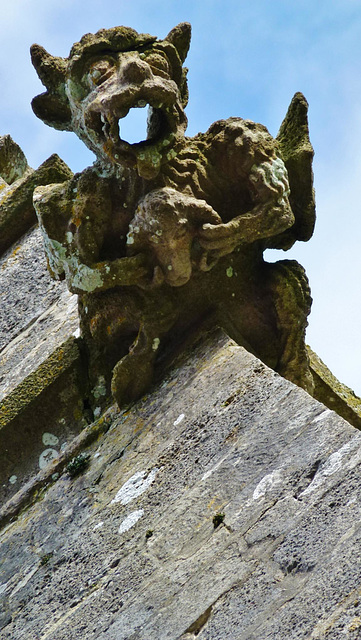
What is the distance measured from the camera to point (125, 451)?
2.85m

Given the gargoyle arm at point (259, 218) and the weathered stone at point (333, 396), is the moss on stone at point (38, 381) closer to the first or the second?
the gargoyle arm at point (259, 218)

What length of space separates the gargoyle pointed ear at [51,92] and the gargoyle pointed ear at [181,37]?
460 millimetres

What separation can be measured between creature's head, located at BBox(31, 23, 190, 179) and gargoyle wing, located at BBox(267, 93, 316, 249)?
477 millimetres

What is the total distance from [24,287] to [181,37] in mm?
1891

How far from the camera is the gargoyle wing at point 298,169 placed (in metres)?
3.12

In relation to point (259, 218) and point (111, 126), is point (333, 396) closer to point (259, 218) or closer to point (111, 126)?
point (259, 218)

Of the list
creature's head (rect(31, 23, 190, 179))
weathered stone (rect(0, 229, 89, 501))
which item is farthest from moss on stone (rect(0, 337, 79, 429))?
creature's head (rect(31, 23, 190, 179))

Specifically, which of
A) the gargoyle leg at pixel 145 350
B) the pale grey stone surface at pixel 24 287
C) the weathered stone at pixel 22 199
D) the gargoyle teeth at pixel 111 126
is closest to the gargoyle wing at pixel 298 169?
the gargoyle leg at pixel 145 350

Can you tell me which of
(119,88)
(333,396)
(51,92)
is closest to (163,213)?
(119,88)

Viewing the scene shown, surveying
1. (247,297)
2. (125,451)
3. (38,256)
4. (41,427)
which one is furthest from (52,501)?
(38,256)

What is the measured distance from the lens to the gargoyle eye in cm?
288

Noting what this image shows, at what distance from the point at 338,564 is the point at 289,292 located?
141 centimetres

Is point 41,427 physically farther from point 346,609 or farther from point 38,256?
point 346,609

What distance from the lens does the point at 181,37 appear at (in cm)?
317
